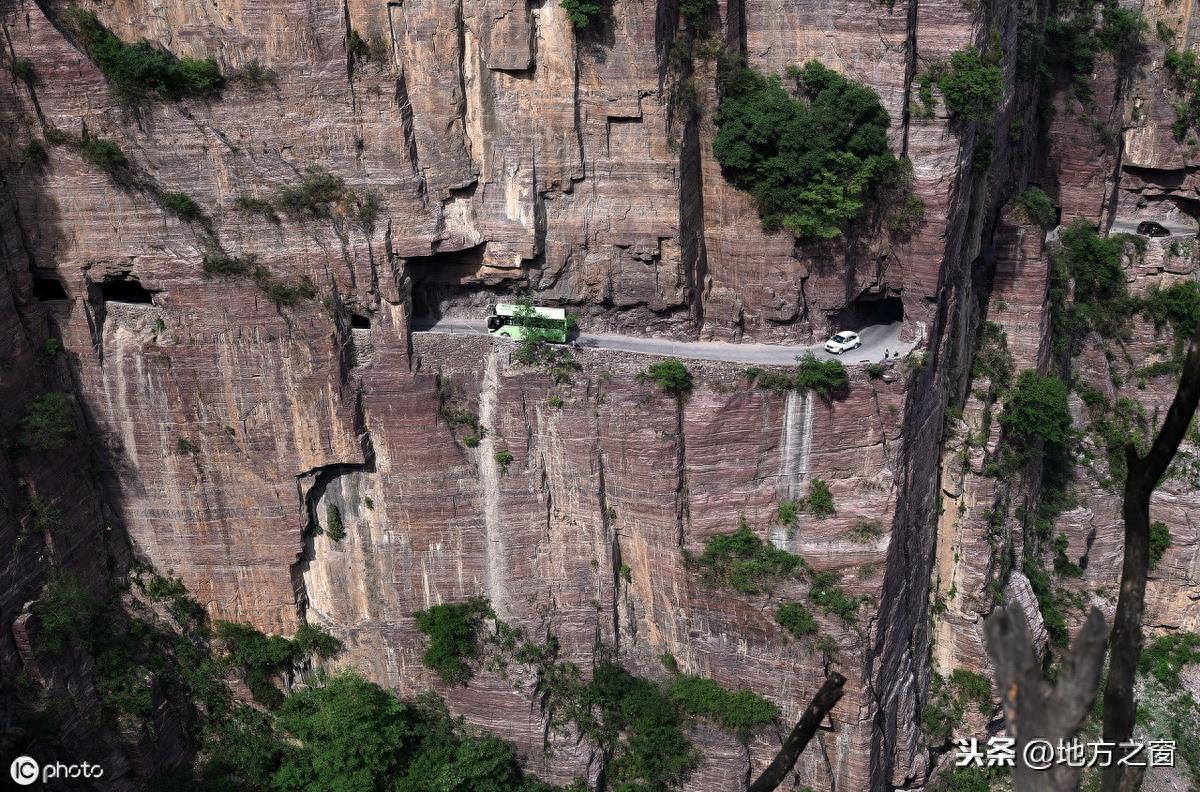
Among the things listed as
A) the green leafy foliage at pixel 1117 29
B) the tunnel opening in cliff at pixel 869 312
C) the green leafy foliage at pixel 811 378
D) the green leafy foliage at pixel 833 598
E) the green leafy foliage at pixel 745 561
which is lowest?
the green leafy foliage at pixel 833 598

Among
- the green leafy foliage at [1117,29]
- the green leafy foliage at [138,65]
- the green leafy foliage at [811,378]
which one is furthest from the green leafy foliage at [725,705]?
the green leafy foliage at [1117,29]

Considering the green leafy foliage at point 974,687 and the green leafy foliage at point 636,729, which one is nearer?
the green leafy foliage at point 636,729

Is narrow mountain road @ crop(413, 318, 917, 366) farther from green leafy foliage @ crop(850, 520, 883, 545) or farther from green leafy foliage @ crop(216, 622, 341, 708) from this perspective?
green leafy foliage @ crop(216, 622, 341, 708)

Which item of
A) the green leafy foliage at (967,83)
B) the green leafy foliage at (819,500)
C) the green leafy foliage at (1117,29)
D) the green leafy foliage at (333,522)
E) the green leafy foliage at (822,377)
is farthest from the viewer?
the green leafy foliage at (1117,29)

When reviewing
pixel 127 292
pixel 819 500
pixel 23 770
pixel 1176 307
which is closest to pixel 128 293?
pixel 127 292

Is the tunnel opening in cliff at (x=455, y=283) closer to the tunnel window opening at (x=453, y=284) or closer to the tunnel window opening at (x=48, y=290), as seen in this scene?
the tunnel window opening at (x=453, y=284)

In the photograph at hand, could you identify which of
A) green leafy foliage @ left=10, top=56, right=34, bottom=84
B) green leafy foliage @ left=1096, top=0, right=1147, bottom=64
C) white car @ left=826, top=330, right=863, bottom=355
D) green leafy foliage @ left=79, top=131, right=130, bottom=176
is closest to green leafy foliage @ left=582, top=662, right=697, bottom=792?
white car @ left=826, top=330, right=863, bottom=355
